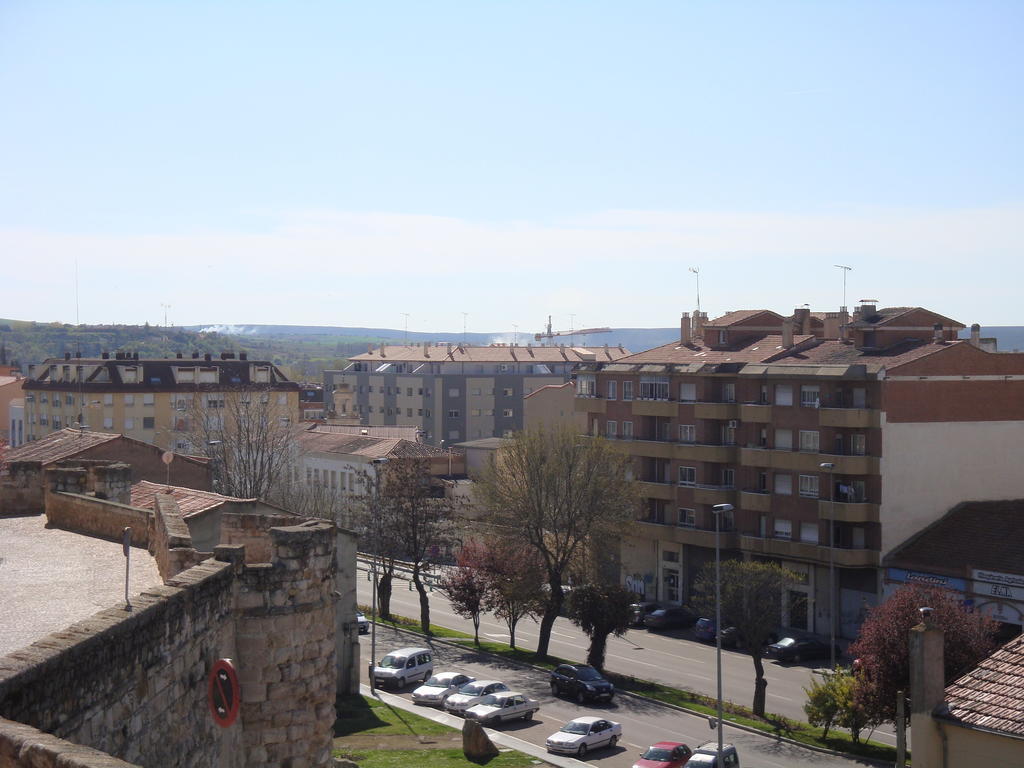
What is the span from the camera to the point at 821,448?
2144 inches

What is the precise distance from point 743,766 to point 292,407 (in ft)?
202

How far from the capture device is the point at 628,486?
55.5m

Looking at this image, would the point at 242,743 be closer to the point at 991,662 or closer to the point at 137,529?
the point at 137,529

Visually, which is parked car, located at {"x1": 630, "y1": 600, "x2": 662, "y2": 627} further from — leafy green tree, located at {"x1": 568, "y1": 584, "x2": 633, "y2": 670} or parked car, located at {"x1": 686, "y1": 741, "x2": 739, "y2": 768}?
parked car, located at {"x1": 686, "y1": 741, "x2": 739, "y2": 768}

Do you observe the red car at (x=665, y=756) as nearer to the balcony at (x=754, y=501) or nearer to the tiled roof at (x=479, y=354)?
the balcony at (x=754, y=501)

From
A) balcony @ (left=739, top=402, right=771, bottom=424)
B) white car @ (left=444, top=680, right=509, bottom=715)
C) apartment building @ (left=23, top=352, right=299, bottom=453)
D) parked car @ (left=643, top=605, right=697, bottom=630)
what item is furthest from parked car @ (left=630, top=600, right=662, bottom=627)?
apartment building @ (left=23, top=352, right=299, bottom=453)

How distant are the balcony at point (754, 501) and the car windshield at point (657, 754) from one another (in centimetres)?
2436

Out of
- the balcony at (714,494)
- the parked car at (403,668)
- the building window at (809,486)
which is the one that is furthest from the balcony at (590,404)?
the parked car at (403,668)

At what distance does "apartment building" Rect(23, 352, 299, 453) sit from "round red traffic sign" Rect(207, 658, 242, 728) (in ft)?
235

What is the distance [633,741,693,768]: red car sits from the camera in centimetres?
3309

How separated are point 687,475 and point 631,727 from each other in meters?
24.1

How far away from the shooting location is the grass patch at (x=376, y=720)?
35.9 m

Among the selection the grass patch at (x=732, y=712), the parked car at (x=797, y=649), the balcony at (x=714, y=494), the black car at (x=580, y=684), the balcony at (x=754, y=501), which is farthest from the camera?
the balcony at (x=714, y=494)

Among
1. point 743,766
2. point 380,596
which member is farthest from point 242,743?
point 380,596
